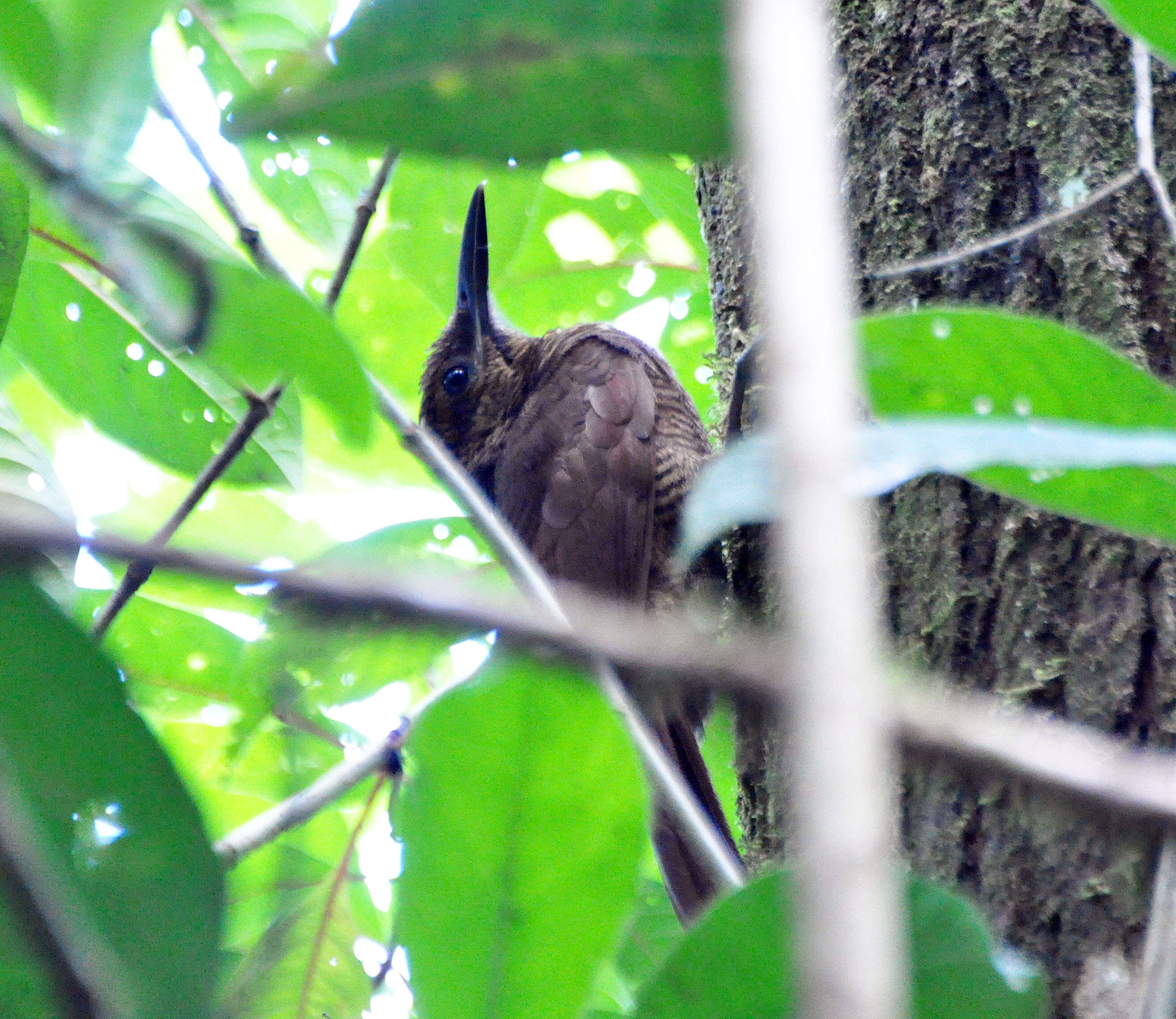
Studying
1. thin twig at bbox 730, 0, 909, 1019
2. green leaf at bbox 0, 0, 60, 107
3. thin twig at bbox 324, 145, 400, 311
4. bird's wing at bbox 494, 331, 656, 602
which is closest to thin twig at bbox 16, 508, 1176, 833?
thin twig at bbox 730, 0, 909, 1019

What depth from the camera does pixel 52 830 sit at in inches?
25.2

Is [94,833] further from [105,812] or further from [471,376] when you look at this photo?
[471,376]

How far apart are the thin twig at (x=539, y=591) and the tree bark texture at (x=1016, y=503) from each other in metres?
0.41

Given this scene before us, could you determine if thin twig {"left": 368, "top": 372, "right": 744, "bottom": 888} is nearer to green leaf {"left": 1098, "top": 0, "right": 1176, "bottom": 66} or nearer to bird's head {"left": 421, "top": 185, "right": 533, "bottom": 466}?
green leaf {"left": 1098, "top": 0, "right": 1176, "bottom": 66}

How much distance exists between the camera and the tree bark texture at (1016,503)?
112 cm

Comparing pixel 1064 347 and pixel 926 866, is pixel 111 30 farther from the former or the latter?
pixel 926 866

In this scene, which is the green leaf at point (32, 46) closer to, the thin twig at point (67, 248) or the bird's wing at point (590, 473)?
the thin twig at point (67, 248)

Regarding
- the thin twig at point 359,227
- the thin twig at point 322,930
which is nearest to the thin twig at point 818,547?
the thin twig at point 359,227

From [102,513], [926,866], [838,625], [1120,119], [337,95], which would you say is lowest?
[838,625]

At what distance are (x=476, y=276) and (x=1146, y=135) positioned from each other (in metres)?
2.27

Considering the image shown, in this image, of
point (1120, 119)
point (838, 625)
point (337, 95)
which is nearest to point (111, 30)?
point (337, 95)

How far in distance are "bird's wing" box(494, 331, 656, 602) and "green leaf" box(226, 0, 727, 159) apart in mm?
1783

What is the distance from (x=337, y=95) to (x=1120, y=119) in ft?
3.53

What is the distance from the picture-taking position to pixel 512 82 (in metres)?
0.70
